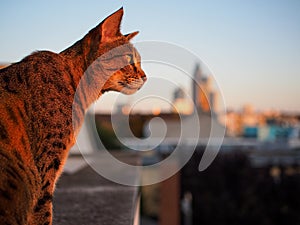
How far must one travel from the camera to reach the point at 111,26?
4.98 feet

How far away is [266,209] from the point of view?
1098cm

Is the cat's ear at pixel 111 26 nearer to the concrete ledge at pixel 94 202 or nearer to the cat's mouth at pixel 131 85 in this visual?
the cat's mouth at pixel 131 85

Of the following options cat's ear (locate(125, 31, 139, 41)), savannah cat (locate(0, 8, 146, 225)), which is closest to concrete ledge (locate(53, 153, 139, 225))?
savannah cat (locate(0, 8, 146, 225))

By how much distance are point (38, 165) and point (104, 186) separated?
1.40 meters

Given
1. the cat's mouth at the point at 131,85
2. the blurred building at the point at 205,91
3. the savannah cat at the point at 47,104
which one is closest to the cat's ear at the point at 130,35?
the savannah cat at the point at 47,104

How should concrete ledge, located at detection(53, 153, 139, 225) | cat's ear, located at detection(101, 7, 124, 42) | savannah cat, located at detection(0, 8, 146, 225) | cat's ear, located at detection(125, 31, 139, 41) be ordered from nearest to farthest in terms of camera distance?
1. savannah cat, located at detection(0, 8, 146, 225)
2. cat's ear, located at detection(101, 7, 124, 42)
3. cat's ear, located at detection(125, 31, 139, 41)
4. concrete ledge, located at detection(53, 153, 139, 225)

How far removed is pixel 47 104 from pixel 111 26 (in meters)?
0.40

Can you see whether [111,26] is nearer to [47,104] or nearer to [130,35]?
[130,35]

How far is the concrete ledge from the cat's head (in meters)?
0.53

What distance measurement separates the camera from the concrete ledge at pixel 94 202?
Answer: 1729 mm

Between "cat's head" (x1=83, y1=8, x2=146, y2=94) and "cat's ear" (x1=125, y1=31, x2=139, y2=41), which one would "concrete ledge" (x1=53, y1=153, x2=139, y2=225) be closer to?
"cat's head" (x1=83, y1=8, x2=146, y2=94)

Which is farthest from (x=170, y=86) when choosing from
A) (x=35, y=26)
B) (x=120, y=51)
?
(x=35, y=26)

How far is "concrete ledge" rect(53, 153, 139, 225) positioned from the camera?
1.73 m

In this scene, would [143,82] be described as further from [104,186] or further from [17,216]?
[104,186]
